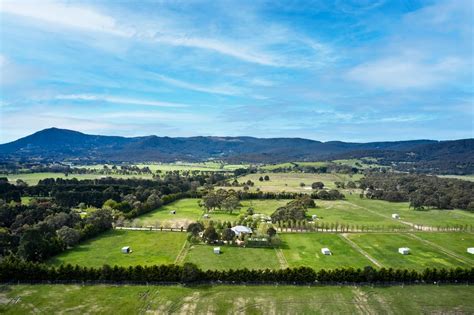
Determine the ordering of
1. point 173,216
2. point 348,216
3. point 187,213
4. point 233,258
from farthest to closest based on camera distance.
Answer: point 187,213 < point 348,216 < point 173,216 < point 233,258

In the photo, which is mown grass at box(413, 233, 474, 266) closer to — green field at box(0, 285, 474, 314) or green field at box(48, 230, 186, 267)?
green field at box(0, 285, 474, 314)

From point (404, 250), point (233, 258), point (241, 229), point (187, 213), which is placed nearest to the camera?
point (233, 258)

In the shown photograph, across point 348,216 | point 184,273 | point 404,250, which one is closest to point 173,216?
point 184,273

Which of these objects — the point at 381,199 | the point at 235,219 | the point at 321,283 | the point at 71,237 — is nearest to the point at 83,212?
the point at 71,237

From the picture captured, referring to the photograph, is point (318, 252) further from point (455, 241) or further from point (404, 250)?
point (455, 241)

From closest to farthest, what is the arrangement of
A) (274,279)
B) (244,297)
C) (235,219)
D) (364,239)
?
(244,297), (274,279), (364,239), (235,219)

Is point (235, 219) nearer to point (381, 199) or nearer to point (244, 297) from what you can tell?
point (244, 297)
